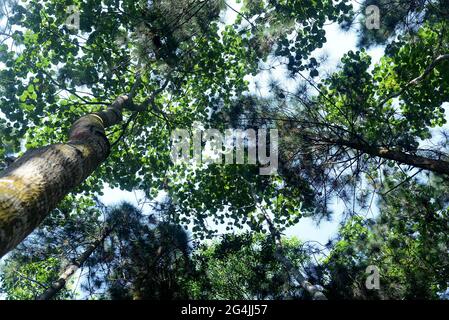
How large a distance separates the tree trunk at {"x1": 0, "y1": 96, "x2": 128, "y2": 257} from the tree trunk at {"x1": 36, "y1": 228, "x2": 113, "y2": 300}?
3.39 m

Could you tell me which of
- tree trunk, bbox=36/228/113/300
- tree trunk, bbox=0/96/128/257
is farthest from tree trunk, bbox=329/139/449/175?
tree trunk, bbox=36/228/113/300

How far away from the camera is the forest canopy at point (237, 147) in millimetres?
6359

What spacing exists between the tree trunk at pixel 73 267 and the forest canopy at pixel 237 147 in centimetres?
5

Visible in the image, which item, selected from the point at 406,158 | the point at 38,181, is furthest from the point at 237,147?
the point at 38,181

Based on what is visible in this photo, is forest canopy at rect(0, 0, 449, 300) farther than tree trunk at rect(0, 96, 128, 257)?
Yes

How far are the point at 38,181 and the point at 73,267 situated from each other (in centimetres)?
461

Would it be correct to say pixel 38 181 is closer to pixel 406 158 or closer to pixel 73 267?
pixel 73 267

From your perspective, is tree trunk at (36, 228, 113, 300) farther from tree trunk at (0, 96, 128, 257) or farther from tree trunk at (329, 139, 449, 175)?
tree trunk at (329, 139, 449, 175)

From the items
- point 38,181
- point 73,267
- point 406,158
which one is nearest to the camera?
point 38,181

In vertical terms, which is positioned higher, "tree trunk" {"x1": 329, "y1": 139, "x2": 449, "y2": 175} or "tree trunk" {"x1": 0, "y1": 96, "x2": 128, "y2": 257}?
"tree trunk" {"x1": 329, "y1": 139, "x2": 449, "y2": 175}

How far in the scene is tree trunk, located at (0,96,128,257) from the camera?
90.2 inches

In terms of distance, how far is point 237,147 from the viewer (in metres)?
7.63

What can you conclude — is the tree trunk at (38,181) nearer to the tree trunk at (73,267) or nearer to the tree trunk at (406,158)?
the tree trunk at (73,267)

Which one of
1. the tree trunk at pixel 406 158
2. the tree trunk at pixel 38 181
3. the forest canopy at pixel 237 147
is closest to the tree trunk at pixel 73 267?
the forest canopy at pixel 237 147
